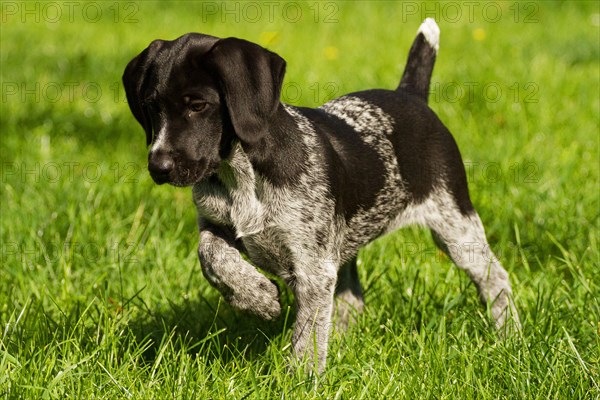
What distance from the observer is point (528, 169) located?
640 centimetres

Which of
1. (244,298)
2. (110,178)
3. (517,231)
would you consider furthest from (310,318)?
(110,178)

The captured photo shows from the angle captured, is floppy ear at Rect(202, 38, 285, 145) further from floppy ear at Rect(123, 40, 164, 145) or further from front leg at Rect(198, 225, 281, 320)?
front leg at Rect(198, 225, 281, 320)

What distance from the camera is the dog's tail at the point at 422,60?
4.82 m

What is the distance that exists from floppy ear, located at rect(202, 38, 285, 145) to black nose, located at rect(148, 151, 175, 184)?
275 millimetres

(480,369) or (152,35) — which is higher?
(152,35)

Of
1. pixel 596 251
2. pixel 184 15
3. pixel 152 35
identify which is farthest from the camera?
pixel 184 15

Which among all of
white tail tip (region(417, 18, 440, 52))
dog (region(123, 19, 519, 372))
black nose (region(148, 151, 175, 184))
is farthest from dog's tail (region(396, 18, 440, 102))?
black nose (region(148, 151, 175, 184))

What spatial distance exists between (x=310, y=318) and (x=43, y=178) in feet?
10.1

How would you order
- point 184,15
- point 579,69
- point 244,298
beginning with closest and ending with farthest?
point 244,298 → point 579,69 → point 184,15

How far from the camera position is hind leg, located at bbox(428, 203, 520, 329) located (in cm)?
462

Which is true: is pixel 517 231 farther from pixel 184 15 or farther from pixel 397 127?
pixel 184 15

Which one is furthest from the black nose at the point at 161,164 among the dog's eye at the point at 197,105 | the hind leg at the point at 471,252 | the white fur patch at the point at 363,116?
the hind leg at the point at 471,252

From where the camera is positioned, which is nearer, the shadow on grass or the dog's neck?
the dog's neck

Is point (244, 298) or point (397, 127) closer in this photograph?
point (244, 298)
